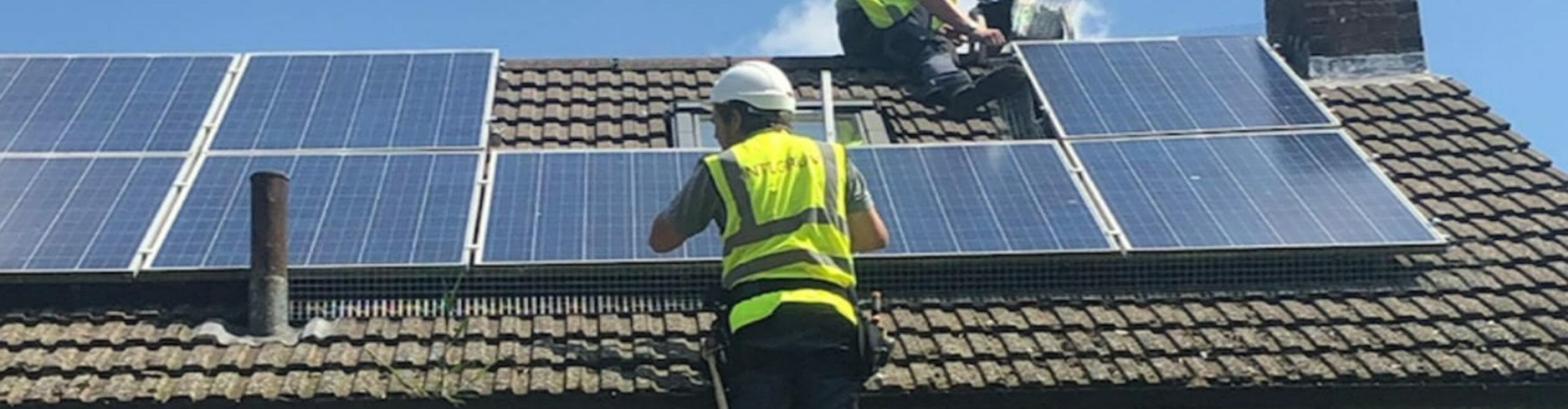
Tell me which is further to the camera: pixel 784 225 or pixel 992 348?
pixel 992 348

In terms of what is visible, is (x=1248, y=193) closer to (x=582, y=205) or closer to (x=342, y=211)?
(x=582, y=205)

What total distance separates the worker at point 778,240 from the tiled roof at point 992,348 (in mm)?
804

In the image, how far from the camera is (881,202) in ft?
25.9

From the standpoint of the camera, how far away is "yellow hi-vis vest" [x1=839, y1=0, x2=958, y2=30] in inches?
409

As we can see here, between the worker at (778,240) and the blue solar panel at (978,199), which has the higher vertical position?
the blue solar panel at (978,199)

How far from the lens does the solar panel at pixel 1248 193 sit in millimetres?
7645

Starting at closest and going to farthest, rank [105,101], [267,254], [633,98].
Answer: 1. [267,254]
2. [105,101]
3. [633,98]

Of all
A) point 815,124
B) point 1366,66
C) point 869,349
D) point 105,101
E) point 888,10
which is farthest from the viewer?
point 1366,66

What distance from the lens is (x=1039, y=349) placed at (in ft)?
23.1

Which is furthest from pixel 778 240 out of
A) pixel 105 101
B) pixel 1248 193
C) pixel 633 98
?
pixel 105 101

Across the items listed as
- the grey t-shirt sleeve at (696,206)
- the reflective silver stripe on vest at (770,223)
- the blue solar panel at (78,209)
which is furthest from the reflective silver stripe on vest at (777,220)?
the blue solar panel at (78,209)

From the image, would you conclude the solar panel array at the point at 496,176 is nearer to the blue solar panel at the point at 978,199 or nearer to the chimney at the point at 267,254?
the blue solar panel at the point at 978,199

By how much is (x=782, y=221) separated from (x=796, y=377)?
1.62 ft

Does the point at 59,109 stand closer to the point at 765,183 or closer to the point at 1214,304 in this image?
the point at 765,183
